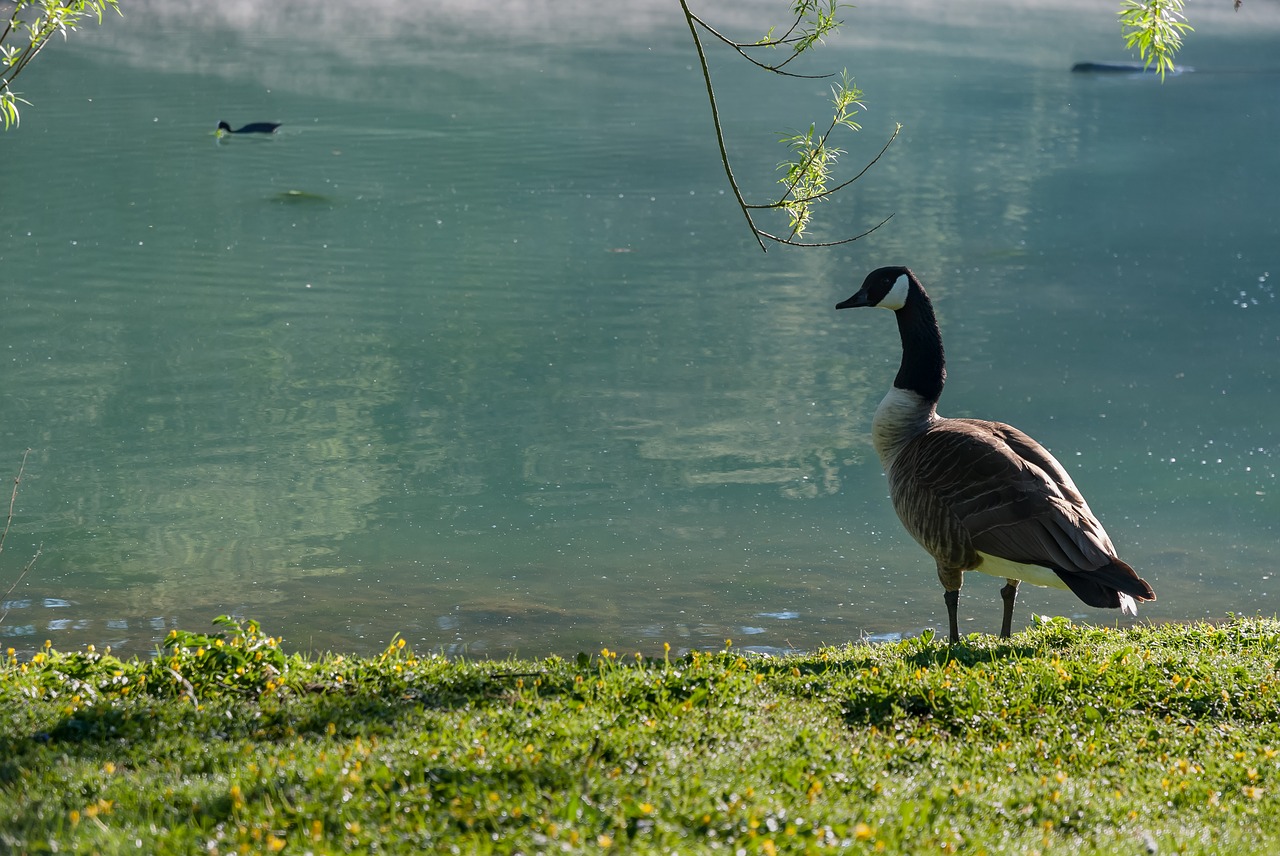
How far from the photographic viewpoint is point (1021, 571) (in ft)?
23.4

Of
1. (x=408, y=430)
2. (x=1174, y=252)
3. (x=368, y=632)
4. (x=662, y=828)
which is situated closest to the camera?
(x=662, y=828)

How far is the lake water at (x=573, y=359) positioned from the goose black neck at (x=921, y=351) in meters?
1.71

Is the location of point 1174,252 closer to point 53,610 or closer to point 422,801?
point 53,610

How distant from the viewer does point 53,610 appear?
890 centimetres

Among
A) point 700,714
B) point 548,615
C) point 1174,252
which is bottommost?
point 548,615

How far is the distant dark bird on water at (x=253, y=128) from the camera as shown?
31.6 m

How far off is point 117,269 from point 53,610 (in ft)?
41.9

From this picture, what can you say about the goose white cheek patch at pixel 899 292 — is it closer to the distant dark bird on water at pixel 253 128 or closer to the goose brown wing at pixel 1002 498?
the goose brown wing at pixel 1002 498

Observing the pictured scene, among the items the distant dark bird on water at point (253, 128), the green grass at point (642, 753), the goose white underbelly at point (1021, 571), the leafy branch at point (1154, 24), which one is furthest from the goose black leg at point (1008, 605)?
the distant dark bird on water at point (253, 128)

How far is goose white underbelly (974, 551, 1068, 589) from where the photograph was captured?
700 centimetres

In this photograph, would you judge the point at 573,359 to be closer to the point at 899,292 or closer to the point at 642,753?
the point at 899,292

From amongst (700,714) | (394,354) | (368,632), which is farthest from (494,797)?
(394,354)

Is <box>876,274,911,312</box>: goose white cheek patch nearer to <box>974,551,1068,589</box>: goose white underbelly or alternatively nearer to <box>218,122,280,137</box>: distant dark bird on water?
<box>974,551,1068,589</box>: goose white underbelly

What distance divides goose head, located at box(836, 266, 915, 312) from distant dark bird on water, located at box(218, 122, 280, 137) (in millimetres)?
25945
